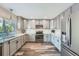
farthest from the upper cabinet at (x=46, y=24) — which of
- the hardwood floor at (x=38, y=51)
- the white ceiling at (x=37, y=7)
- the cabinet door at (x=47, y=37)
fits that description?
the white ceiling at (x=37, y=7)

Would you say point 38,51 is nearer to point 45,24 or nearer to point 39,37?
point 39,37

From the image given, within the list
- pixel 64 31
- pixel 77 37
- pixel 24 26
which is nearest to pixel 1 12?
pixel 64 31

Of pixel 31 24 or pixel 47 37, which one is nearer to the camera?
pixel 47 37

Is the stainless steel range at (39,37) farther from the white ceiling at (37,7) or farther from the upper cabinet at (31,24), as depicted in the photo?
the white ceiling at (37,7)

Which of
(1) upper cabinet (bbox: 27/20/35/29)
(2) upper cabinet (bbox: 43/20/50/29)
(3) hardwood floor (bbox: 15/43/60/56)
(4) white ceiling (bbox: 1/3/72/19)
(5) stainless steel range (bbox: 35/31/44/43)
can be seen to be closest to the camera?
(4) white ceiling (bbox: 1/3/72/19)

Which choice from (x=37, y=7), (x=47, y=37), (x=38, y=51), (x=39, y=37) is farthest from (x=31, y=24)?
(x=37, y=7)

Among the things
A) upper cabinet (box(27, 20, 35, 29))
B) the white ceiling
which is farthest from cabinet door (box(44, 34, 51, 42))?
the white ceiling

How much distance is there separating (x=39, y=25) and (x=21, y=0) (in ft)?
25.5

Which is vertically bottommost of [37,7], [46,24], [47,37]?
[47,37]

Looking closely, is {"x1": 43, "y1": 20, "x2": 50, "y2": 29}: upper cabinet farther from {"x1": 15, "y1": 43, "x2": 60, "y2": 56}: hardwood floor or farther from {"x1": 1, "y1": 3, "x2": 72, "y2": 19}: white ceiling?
{"x1": 1, "y1": 3, "x2": 72, "y2": 19}: white ceiling

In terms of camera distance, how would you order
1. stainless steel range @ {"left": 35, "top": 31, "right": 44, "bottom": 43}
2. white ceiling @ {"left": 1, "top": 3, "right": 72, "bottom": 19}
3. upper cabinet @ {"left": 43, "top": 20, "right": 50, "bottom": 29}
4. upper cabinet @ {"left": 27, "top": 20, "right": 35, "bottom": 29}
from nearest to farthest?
white ceiling @ {"left": 1, "top": 3, "right": 72, "bottom": 19} < stainless steel range @ {"left": 35, "top": 31, "right": 44, "bottom": 43} < upper cabinet @ {"left": 27, "top": 20, "right": 35, "bottom": 29} < upper cabinet @ {"left": 43, "top": 20, "right": 50, "bottom": 29}

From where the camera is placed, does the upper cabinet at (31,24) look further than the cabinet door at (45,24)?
No

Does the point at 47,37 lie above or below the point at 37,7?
Answer: below

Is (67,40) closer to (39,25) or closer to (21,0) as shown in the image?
(21,0)
